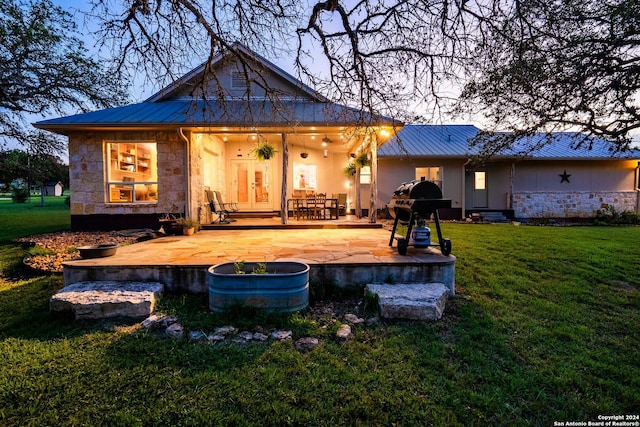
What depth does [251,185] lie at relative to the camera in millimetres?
11211

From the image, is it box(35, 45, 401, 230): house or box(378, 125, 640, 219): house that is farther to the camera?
box(378, 125, 640, 219): house

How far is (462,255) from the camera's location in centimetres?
592

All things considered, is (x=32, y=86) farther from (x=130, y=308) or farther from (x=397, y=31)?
(x=397, y=31)

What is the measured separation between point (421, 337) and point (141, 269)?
10.8ft

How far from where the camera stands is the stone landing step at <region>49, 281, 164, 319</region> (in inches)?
130

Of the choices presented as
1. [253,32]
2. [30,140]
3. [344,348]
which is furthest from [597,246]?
[30,140]

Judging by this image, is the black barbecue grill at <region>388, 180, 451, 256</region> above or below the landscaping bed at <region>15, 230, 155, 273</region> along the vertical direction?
above

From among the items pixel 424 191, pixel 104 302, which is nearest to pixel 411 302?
pixel 424 191

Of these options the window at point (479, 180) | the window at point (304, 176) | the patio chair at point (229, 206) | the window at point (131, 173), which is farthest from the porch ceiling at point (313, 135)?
the window at point (479, 180)

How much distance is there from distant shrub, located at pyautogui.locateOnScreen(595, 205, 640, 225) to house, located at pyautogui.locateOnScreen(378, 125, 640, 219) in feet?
1.45

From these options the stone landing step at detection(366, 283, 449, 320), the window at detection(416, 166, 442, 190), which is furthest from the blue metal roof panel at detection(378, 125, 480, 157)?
the stone landing step at detection(366, 283, 449, 320)

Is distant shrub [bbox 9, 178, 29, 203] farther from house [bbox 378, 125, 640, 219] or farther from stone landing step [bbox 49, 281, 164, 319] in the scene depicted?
stone landing step [bbox 49, 281, 164, 319]

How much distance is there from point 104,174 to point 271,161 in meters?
4.85

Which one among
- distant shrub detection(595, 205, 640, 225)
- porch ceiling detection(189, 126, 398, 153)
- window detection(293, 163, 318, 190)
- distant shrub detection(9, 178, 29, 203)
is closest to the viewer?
porch ceiling detection(189, 126, 398, 153)
